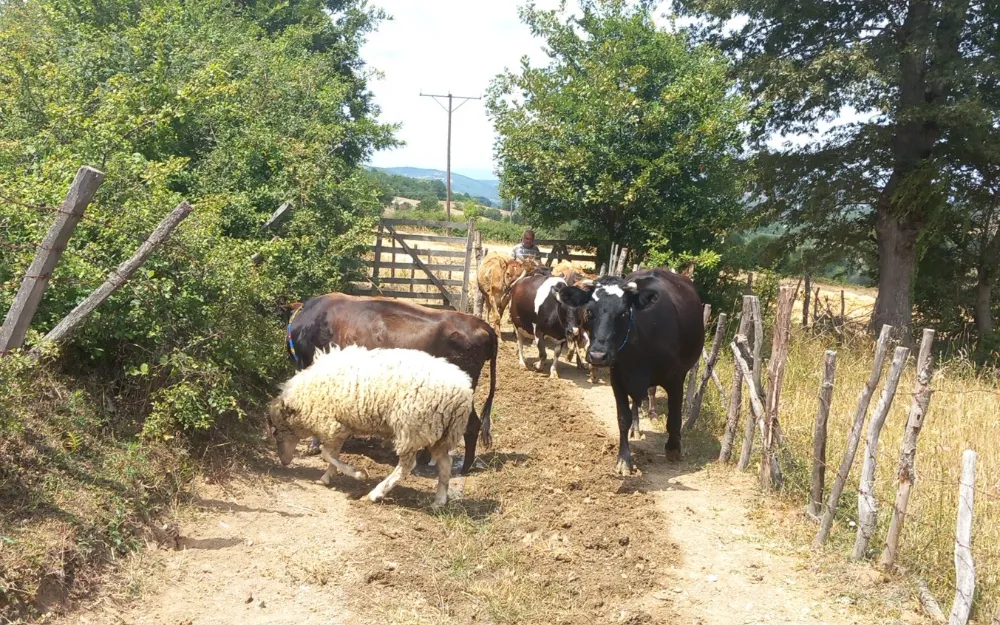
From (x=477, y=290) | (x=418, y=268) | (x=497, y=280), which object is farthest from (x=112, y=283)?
(x=418, y=268)

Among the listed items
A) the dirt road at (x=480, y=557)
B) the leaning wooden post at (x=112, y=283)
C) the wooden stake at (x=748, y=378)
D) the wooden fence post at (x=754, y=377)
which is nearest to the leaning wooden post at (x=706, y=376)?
the wooden stake at (x=748, y=378)

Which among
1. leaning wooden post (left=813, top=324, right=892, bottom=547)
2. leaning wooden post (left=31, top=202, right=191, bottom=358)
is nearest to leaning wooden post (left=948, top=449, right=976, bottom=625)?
leaning wooden post (left=813, top=324, right=892, bottom=547)

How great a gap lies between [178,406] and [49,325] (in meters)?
1.29

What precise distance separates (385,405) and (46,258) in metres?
2.82

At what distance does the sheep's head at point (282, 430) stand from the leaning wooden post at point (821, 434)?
4654 mm

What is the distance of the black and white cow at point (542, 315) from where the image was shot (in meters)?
11.9

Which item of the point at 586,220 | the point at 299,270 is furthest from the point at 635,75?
the point at 299,270

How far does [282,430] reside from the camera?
24.1 ft

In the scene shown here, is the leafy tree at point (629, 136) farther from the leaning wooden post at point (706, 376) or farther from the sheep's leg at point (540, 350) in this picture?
the leaning wooden post at point (706, 376)

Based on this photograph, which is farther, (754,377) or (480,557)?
(754,377)

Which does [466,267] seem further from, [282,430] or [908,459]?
[908,459]

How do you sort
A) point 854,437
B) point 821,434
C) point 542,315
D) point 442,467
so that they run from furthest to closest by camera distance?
point 542,315, point 442,467, point 821,434, point 854,437

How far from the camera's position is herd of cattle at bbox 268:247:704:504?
677cm

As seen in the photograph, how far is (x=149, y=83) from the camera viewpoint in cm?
1002
